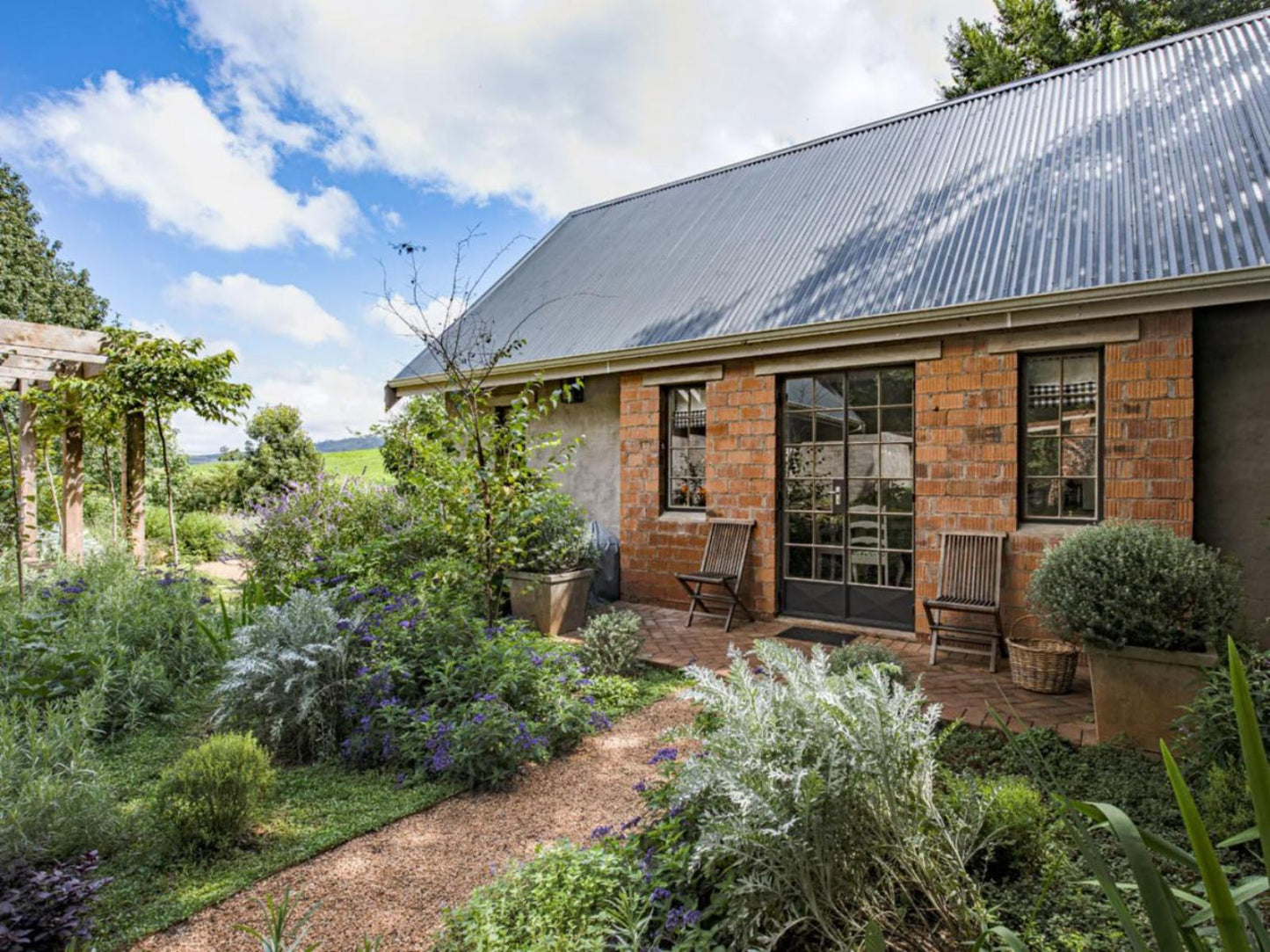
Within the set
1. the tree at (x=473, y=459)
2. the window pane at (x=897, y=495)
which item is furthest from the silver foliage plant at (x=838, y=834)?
the window pane at (x=897, y=495)

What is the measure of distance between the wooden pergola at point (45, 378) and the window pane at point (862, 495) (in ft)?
24.9

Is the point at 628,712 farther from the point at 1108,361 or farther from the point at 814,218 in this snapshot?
the point at 814,218

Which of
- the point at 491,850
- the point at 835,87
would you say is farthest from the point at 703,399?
the point at 835,87

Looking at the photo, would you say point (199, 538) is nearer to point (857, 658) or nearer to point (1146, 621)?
point (857, 658)

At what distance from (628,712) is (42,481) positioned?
9254mm

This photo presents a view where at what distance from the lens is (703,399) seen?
718 centimetres

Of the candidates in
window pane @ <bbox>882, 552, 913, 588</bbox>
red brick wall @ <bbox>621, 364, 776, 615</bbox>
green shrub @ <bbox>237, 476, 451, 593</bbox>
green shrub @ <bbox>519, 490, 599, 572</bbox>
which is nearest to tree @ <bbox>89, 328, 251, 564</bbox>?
green shrub @ <bbox>237, 476, 451, 593</bbox>

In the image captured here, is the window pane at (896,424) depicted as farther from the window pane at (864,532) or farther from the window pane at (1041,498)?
the window pane at (1041,498)

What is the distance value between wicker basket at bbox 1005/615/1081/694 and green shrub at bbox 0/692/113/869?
5.13 meters

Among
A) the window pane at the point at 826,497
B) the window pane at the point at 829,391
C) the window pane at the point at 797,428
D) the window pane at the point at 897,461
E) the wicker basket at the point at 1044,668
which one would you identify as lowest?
the wicker basket at the point at 1044,668

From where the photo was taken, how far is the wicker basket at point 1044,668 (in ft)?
14.7

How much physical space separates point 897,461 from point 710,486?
1.83 metres

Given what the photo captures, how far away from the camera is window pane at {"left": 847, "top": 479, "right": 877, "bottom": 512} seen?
608cm

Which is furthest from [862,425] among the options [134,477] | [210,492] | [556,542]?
[210,492]
